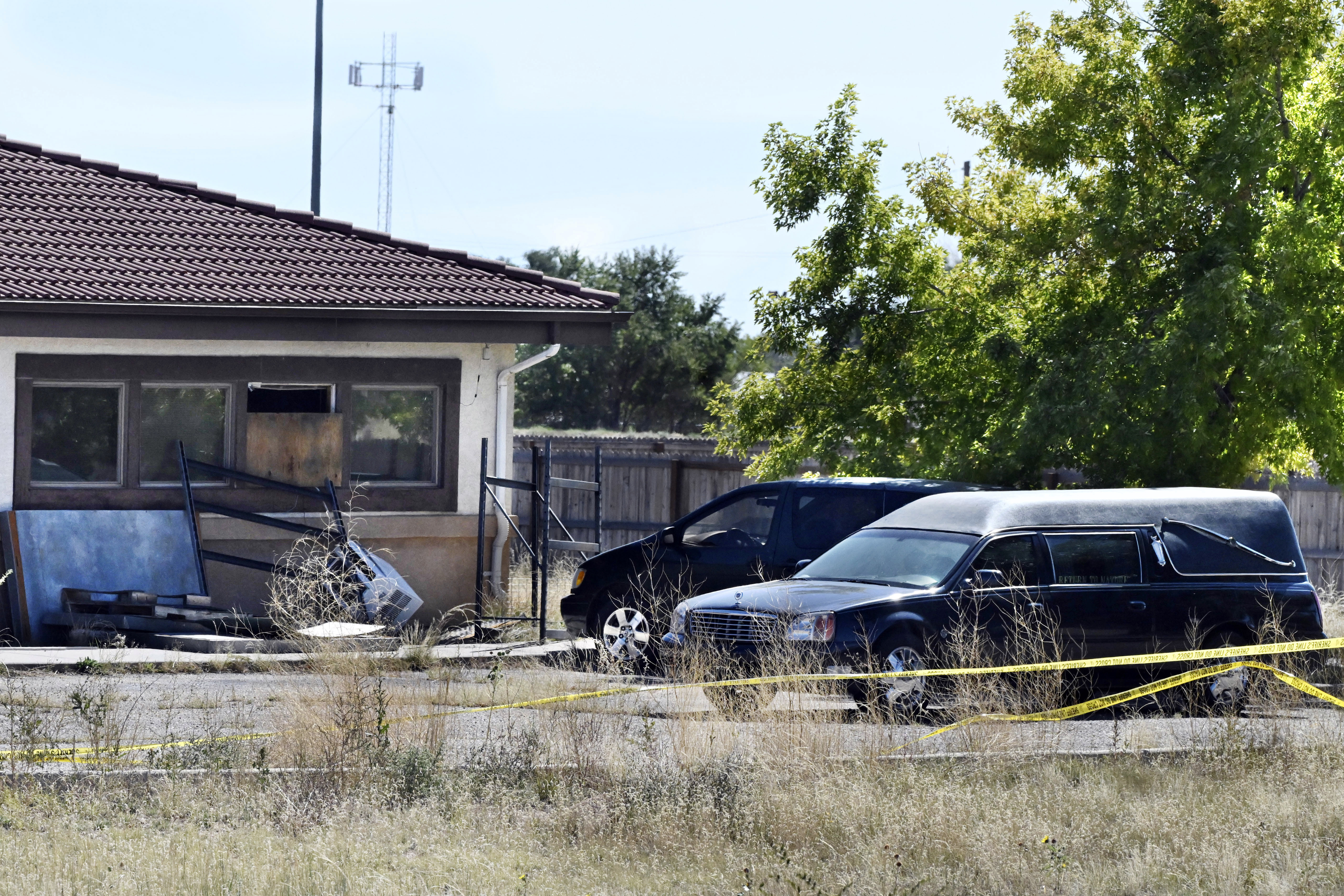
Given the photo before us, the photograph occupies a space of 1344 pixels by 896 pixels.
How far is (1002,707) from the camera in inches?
329

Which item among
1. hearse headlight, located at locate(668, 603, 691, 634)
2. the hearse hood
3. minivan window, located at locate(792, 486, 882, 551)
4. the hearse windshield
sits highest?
minivan window, located at locate(792, 486, 882, 551)

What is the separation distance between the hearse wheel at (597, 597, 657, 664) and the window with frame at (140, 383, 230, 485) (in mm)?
4239

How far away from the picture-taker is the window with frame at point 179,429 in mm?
14242

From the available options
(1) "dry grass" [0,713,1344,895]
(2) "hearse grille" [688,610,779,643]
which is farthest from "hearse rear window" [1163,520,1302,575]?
(2) "hearse grille" [688,610,779,643]

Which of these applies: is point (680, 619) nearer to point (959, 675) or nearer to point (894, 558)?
point (894, 558)

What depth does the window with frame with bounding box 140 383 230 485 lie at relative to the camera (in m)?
14.2

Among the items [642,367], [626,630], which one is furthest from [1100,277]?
[642,367]

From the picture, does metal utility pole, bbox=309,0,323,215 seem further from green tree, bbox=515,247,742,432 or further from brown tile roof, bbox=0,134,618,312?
green tree, bbox=515,247,742,432

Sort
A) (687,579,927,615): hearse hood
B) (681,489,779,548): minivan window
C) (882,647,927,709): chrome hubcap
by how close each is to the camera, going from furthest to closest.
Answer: (681,489,779,548): minivan window < (687,579,927,615): hearse hood < (882,647,927,709): chrome hubcap

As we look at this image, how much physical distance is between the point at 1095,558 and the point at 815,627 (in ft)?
7.72

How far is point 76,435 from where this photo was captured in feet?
46.1

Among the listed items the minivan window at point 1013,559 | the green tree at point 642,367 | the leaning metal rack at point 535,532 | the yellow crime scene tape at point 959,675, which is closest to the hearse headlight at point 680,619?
the yellow crime scene tape at point 959,675

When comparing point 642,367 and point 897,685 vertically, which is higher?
point 642,367

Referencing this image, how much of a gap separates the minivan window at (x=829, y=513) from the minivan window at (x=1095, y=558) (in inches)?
83.5
